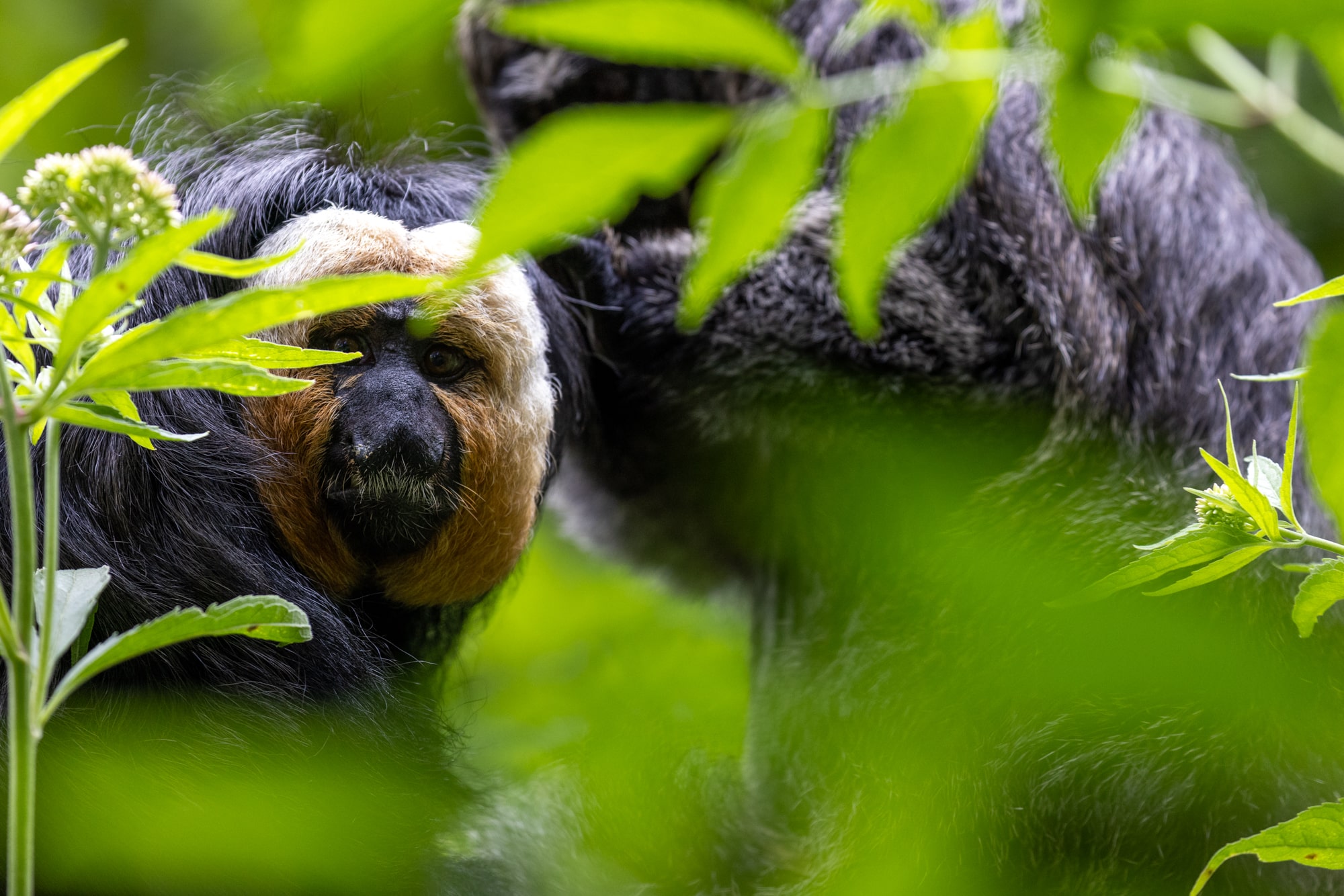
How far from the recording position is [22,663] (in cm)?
96

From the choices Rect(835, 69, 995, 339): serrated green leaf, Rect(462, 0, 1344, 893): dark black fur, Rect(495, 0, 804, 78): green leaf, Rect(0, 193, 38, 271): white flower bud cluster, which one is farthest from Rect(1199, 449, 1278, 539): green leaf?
Rect(462, 0, 1344, 893): dark black fur

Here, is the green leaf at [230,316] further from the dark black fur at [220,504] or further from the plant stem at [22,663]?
the dark black fur at [220,504]

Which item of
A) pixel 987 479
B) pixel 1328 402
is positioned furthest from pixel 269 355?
pixel 987 479

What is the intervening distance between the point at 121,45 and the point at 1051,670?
7.28 ft

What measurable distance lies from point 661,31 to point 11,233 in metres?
0.60

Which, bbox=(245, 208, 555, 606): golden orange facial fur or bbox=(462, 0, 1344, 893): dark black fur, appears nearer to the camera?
bbox=(245, 208, 555, 606): golden orange facial fur

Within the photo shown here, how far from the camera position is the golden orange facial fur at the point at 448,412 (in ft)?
5.52

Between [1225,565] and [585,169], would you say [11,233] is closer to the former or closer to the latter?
[585,169]

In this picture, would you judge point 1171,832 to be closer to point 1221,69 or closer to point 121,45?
point 1221,69

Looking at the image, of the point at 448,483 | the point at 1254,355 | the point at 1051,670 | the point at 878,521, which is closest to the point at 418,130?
the point at 448,483

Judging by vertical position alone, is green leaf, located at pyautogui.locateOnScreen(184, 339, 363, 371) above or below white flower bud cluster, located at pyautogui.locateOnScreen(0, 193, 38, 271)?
below

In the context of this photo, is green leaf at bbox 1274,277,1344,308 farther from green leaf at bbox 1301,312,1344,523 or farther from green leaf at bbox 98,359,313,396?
green leaf at bbox 98,359,313,396

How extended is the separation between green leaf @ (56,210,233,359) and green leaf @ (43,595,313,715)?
0.75 ft

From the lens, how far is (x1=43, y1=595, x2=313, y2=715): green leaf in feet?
3.20
